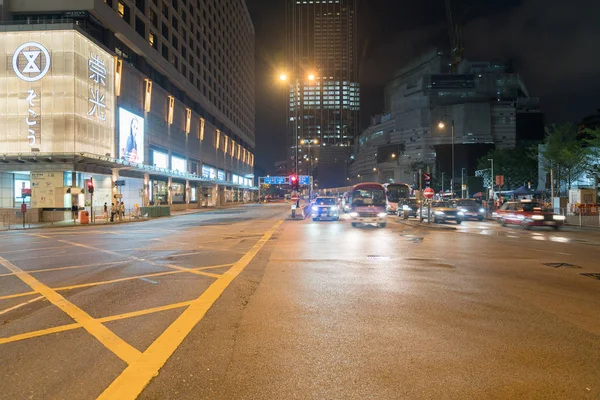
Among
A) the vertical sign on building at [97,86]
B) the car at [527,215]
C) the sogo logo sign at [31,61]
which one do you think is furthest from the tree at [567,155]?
the sogo logo sign at [31,61]

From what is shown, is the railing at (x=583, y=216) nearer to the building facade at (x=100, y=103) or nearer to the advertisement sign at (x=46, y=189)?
the building facade at (x=100, y=103)

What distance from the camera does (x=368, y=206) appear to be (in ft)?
78.1

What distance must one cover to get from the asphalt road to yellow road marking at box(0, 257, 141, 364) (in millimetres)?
31

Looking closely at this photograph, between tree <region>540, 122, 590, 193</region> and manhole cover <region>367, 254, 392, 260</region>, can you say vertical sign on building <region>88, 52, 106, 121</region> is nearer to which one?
manhole cover <region>367, 254, 392, 260</region>

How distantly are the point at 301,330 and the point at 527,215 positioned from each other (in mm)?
21590

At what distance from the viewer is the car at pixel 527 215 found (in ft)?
71.4

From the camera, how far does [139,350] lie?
14.3ft

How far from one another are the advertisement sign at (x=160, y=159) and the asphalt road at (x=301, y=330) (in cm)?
4125

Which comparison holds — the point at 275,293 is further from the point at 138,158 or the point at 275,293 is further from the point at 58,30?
the point at 138,158

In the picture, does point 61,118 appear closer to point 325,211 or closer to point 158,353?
point 325,211

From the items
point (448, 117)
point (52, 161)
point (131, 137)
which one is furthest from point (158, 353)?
point (448, 117)

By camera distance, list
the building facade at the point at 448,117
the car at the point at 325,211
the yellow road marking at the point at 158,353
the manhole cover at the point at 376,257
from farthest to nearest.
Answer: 1. the building facade at the point at 448,117
2. the car at the point at 325,211
3. the manhole cover at the point at 376,257
4. the yellow road marking at the point at 158,353

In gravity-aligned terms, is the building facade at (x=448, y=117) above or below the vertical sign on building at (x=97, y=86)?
above

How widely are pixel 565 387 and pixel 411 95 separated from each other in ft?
509
